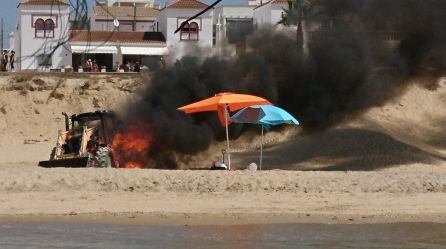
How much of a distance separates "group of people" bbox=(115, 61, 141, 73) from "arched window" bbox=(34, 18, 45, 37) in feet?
17.4

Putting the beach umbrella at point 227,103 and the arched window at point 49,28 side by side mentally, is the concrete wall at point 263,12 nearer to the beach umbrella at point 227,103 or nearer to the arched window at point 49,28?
the arched window at point 49,28

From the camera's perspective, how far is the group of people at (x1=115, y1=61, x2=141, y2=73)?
6406cm

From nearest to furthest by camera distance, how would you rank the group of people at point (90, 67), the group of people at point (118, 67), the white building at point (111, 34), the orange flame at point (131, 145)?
the orange flame at point (131, 145)
the group of people at point (90, 67)
the group of people at point (118, 67)
the white building at point (111, 34)

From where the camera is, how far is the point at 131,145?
33.1 meters

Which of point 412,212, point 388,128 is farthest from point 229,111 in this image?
point 388,128

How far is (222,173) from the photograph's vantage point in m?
25.1

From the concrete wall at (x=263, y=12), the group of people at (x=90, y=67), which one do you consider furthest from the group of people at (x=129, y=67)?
the concrete wall at (x=263, y=12)

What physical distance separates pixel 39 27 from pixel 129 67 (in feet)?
24.1

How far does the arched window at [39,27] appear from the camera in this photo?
67375 mm

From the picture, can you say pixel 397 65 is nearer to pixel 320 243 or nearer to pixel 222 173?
pixel 222 173

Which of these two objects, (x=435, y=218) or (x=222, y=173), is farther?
(x=222, y=173)

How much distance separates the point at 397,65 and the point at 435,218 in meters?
17.8

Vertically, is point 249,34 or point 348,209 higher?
point 249,34

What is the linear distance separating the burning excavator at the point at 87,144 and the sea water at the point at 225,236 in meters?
8.85
